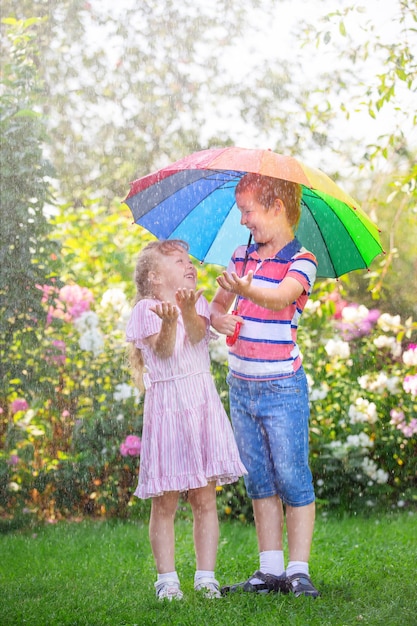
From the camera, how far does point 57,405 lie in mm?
4891

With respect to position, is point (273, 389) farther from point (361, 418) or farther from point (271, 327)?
point (361, 418)

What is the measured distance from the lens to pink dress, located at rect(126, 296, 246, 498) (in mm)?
2826

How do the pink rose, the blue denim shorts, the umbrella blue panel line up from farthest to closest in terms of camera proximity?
the pink rose < the umbrella blue panel < the blue denim shorts

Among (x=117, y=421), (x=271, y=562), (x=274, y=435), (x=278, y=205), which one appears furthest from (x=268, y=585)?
(x=117, y=421)

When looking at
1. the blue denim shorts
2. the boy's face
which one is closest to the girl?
the blue denim shorts

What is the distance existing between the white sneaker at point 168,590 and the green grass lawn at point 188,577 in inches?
1.4

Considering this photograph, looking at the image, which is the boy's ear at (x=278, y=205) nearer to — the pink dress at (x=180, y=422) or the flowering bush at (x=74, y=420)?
the pink dress at (x=180, y=422)

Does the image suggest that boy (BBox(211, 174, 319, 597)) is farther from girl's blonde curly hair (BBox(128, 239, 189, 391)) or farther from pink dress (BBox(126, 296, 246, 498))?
girl's blonde curly hair (BBox(128, 239, 189, 391))

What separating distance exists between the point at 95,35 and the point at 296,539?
740cm

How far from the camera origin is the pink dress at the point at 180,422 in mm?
2826

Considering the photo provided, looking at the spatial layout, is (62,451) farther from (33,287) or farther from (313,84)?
(313,84)

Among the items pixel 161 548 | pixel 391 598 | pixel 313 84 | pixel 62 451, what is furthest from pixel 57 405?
pixel 313 84

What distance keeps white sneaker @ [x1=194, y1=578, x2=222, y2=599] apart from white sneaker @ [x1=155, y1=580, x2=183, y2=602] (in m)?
0.07

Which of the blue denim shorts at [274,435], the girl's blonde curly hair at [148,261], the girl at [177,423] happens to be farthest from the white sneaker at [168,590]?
the girl's blonde curly hair at [148,261]
